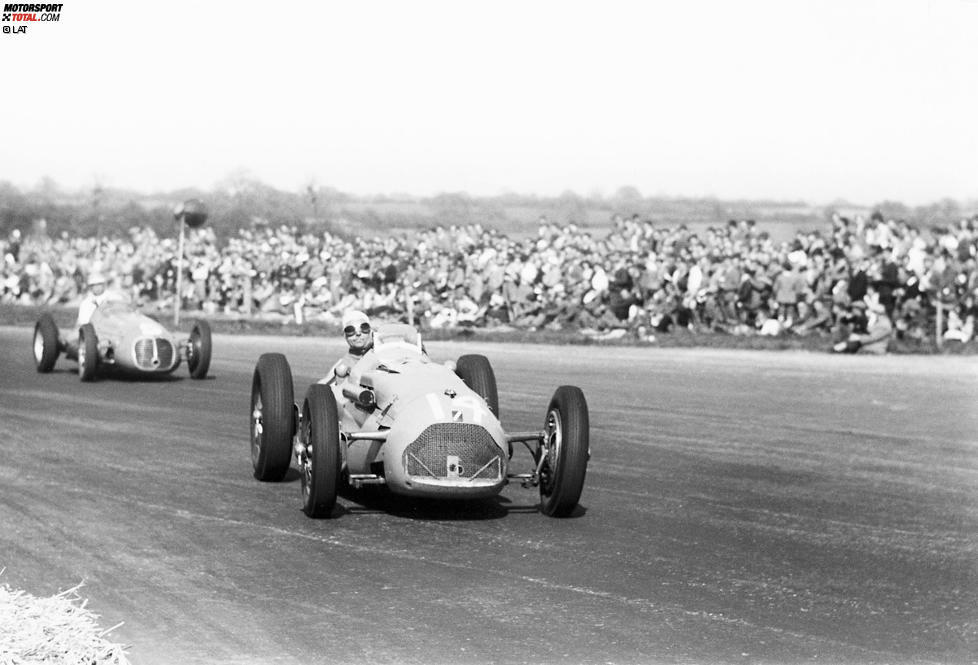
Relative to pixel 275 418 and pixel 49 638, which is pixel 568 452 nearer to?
pixel 275 418

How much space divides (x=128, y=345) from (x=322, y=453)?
9.04 m

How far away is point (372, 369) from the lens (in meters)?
9.05

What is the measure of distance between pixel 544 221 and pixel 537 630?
24192 millimetres

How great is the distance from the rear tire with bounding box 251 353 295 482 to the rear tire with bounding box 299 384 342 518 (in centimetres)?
97

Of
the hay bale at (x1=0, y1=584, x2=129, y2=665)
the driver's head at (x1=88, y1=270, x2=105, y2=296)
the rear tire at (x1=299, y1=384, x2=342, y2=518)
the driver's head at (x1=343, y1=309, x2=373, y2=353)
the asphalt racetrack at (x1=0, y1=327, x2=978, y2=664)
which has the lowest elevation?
the asphalt racetrack at (x1=0, y1=327, x2=978, y2=664)

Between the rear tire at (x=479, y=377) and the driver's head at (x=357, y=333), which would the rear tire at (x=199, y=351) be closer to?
the driver's head at (x=357, y=333)

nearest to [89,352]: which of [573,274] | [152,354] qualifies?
[152,354]

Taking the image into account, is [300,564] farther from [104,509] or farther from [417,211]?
[417,211]

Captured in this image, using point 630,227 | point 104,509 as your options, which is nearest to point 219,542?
point 104,509

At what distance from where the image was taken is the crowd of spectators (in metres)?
21.6

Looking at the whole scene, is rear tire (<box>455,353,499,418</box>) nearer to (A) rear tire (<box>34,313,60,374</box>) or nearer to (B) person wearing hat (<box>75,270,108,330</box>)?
(B) person wearing hat (<box>75,270,108,330</box>)

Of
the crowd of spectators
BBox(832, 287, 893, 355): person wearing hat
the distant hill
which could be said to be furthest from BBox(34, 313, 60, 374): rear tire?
BBox(832, 287, 893, 355): person wearing hat

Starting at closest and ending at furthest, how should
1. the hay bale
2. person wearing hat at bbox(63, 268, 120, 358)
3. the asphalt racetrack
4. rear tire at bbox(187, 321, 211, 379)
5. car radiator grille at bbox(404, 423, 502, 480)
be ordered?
the hay bale
the asphalt racetrack
car radiator grille at bbox(404, 423, 502, 480)
rear tire at bbox(187, 321, 211, 379)
person wearing hat at bbox(63, 268, 120, 358)

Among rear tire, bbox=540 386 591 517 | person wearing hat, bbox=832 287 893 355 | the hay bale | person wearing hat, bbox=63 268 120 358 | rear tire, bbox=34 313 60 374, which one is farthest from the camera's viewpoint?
person wearing hat, bbox=832 287 893 355
